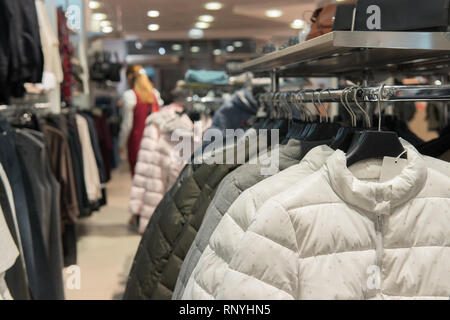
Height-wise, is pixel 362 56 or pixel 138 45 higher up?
pixel 138 45

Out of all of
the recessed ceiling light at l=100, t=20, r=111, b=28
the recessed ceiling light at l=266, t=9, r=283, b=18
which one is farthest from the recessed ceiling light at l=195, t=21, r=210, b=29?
the recessed ceiling light at l=100, t=20, r=111, b=28

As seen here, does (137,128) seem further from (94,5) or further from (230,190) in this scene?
(230,190)

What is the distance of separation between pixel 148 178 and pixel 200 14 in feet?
11.4

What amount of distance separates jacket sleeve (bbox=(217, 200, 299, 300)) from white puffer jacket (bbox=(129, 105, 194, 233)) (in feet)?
7.68

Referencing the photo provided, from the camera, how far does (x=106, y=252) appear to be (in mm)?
3518

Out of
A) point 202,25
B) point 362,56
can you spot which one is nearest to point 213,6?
point 202,25

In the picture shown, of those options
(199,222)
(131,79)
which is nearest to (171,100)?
(131,79)

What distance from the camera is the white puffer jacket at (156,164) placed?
3195 mm

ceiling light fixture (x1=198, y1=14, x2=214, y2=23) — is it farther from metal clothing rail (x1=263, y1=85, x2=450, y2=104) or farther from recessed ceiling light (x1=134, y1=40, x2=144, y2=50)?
metal clothing rail (x1=263, y1=85, x2=450, y2=104)

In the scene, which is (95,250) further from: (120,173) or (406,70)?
(120,173)

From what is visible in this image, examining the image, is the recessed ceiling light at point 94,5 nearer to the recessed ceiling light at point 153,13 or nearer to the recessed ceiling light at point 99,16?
the recessed ceiling light at point 99,16

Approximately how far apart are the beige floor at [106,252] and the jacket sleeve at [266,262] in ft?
6.56

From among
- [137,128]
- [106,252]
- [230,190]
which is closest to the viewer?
[230,190]
